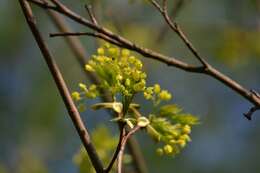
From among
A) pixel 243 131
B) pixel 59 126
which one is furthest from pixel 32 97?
pixel 243 131

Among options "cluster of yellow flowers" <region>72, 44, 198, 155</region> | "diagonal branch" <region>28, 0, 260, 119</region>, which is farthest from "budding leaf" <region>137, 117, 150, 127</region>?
"diagonal branch" <region>28, 0, 260, 119</region>

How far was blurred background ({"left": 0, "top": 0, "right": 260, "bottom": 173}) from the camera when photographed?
3357mm

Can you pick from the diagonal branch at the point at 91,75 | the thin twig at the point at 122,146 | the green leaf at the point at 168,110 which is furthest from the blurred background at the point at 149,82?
the thin twig at the point at 122,146

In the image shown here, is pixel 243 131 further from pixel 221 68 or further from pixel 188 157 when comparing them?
pixel 221 68

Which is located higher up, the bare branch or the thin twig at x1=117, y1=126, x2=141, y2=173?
the bare branch

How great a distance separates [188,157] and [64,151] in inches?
45.6

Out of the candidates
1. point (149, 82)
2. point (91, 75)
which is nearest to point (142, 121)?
point (91, 75)

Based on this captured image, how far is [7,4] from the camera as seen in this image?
5168 millimetres

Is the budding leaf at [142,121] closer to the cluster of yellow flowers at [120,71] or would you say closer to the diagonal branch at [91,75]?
the cluster of yellow flowers at [120,71]

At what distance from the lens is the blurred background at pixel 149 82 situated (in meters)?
3.36

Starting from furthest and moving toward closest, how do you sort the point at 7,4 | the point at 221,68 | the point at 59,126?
the point at 7,4 < the point at 59,126 < the point at 221,68

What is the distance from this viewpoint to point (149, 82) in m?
4.18

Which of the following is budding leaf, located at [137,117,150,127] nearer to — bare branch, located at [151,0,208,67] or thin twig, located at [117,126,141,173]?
thin twig, located at [117,126,141,173]

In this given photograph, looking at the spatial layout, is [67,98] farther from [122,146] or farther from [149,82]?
[149,82]
